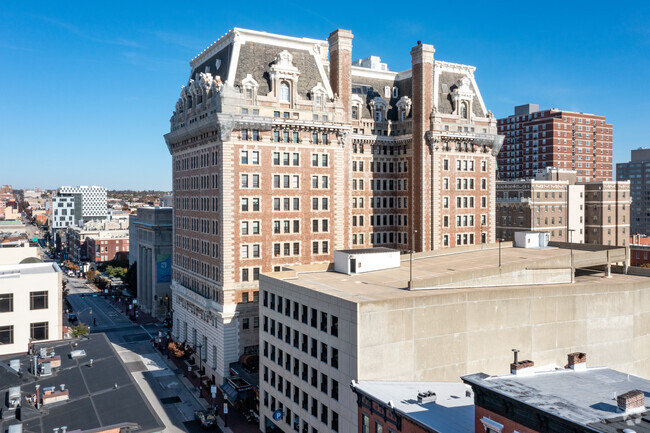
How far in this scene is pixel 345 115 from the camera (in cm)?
9150

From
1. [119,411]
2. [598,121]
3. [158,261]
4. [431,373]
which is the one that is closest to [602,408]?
[431,373]

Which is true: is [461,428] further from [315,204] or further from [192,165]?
[192,165]

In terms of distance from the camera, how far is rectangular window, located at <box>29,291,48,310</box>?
57.5 metres

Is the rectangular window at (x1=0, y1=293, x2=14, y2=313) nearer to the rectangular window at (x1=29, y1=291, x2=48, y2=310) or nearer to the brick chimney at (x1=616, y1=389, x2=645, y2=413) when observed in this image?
the rectangular window at (x1=29, y1=291, x2=48, y2=310)

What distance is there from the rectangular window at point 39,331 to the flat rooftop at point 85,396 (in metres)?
12.0

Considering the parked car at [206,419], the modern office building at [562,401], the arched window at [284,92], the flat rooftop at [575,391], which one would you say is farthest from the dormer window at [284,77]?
the flat rooftop at [575,391]

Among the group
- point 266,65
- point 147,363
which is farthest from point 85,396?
point 266,65

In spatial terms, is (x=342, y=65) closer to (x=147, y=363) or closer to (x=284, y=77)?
(x=284, y=77)

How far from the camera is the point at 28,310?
57.4 metres


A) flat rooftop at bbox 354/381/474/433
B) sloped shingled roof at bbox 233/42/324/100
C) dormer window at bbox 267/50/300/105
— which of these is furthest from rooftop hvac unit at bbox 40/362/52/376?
dormer window at bbox 267/50/300/105

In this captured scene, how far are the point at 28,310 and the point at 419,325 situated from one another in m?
39.0

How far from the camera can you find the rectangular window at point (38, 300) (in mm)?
57469

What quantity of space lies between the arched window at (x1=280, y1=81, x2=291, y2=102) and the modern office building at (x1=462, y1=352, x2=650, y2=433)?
5946 cm

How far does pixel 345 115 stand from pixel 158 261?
53.9 meters
